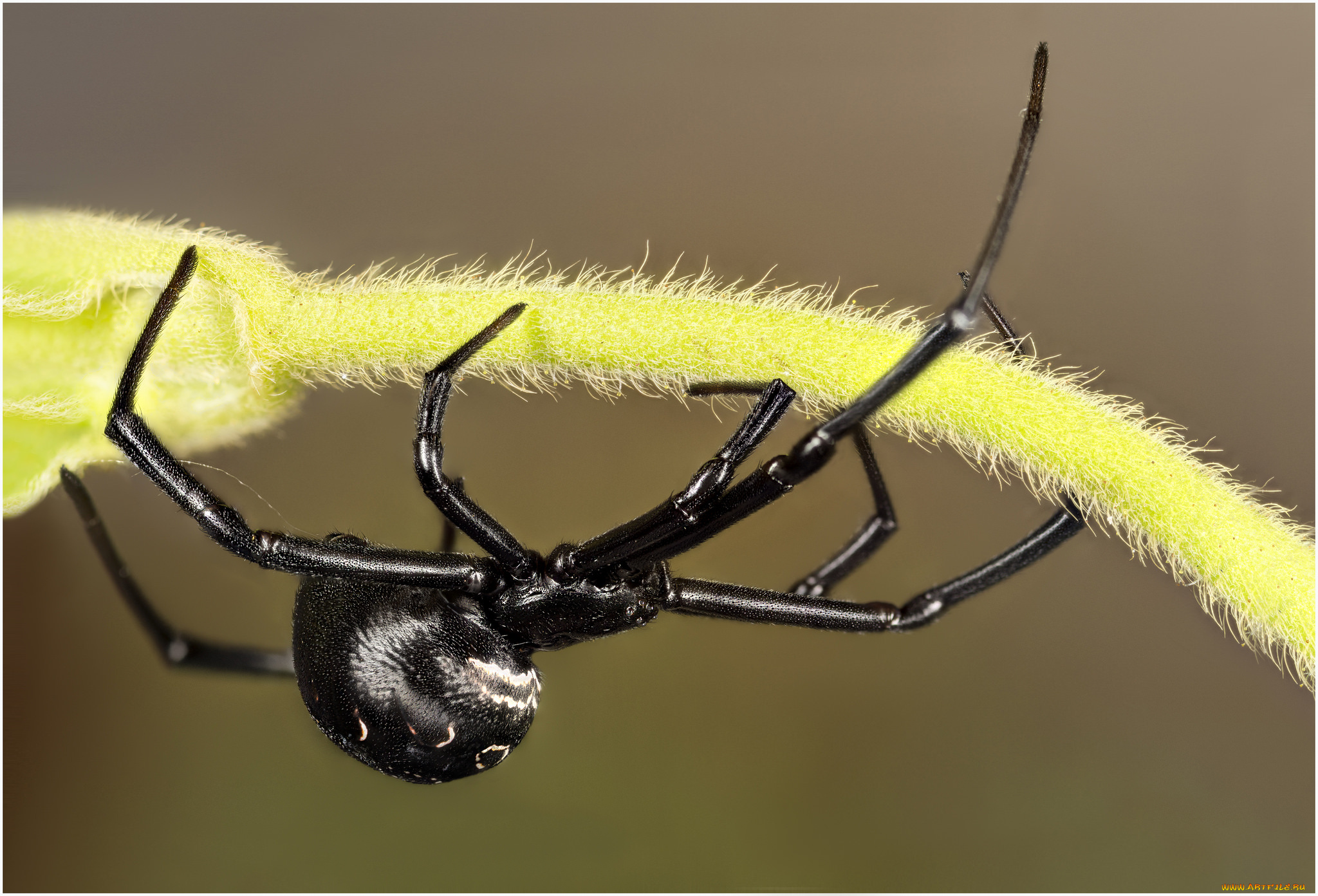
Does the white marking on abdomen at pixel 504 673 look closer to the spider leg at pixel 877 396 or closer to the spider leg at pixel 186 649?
the spider leg at pixel 877 396

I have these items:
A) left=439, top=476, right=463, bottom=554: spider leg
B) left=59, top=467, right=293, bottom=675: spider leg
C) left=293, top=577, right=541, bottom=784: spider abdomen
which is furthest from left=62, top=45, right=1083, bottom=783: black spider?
left=59, top=467, right=293, bottom=675: spider leg

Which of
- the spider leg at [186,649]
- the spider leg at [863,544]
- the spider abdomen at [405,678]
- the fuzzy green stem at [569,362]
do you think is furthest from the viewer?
the spider leg at [186,649]

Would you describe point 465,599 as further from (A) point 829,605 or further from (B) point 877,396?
(B) point 877,396

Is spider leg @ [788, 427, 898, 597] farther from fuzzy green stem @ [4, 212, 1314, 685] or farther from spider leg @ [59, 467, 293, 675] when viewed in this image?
spider leg @ [59, 467, 293, 675]

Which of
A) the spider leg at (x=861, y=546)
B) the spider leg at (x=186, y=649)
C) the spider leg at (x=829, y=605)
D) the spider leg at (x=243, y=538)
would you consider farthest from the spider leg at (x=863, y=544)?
the spider leg at (x=186, y=649)

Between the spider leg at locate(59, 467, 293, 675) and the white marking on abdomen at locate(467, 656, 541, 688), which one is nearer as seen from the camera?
the white marking on abdomen at locate(467, 656, 541, 688)

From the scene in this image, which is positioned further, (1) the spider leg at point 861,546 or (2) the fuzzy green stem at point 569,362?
(1) the spider leg at point 861,546

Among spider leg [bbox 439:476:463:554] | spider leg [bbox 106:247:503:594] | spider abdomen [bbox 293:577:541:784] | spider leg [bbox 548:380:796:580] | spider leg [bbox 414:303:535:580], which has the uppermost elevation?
spider leg [bbox 548:380:796:580]
